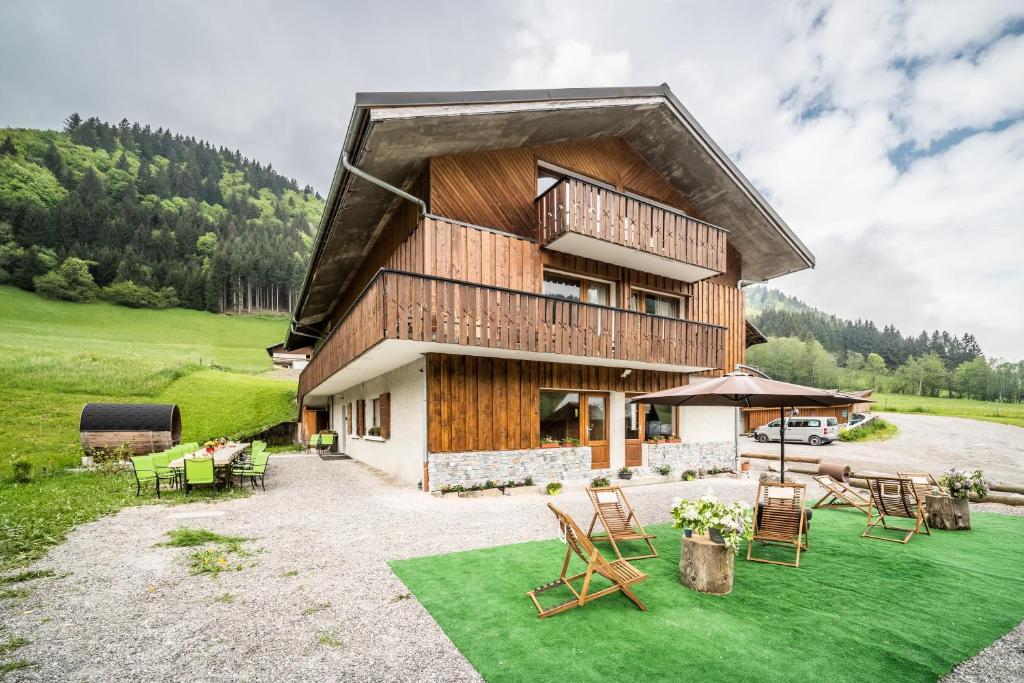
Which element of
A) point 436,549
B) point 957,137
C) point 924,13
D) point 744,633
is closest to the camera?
point 744,633

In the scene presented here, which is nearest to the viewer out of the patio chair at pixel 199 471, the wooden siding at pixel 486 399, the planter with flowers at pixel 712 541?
the planter with flowers at pixel 712 541

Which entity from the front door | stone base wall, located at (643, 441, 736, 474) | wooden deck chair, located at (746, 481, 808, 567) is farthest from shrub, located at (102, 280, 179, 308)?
wooden deck chair, located at (746, 481, 808, 567)

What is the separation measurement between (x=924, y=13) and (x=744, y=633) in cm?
1384

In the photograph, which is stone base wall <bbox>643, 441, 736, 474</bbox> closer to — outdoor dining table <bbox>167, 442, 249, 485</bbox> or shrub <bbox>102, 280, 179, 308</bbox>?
outdoor dining table <bbox>167, 442, 249, 485</bbox>

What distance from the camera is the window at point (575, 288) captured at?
41.8 feet

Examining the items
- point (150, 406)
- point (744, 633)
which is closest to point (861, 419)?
point (744, 633)

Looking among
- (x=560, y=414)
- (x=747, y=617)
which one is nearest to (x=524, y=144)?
(x=560, y=414)

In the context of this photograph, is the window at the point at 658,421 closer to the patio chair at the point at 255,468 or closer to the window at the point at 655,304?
the window at the point at 655,304

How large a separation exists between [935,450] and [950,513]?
19629mm

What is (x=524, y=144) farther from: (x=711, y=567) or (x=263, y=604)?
(x=263, y=604)

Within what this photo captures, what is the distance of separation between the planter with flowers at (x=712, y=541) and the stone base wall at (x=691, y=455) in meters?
9.01

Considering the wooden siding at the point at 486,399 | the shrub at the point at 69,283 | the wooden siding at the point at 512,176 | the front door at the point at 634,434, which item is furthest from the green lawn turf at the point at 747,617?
the shrub at the point at 69,283

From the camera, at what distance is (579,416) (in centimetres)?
1284

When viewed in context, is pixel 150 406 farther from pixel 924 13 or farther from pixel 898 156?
pixel 898 156
